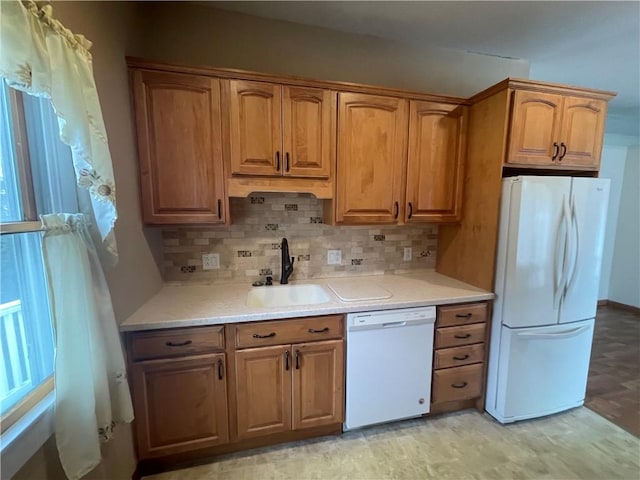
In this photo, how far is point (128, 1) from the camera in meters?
1.60

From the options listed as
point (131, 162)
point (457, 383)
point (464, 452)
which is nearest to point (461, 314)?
point (457, 383)

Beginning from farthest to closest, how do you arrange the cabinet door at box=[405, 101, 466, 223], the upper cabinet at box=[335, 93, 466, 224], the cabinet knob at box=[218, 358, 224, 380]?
the cabinet door at box=[405, 101, 466, 223] → the upper cabinet at box=[335, 93, 466, 224] → the cabinet knob at box=[218, 358, 224, 380]

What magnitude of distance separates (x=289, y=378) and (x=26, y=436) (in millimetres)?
1125

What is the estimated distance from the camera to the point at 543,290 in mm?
1892

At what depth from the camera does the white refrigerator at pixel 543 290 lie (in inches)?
71.7

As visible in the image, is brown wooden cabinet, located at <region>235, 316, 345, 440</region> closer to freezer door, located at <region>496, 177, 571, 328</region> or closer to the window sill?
the window sill

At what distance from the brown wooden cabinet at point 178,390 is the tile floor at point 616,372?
2.77 m

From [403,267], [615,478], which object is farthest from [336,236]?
[615,478]

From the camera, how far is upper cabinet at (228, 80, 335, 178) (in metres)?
1.73

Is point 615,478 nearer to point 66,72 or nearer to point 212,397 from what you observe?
point 212,397

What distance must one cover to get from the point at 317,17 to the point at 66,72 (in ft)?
5.29

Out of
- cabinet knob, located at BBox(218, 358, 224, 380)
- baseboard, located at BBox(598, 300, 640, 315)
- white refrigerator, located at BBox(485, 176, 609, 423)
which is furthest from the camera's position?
baseboard, located at BBox(598, 300, 640, 315)

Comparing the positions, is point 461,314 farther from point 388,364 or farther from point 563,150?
point 563,150

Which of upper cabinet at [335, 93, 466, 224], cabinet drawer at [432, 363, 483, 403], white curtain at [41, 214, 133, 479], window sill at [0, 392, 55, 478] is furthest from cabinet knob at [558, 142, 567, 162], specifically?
window sill at [0, 392, 55, 478]
